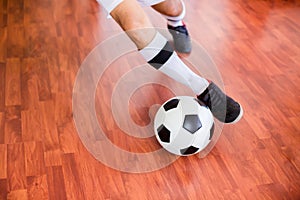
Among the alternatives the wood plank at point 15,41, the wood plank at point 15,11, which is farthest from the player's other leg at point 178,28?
the wood plank at point 15,11

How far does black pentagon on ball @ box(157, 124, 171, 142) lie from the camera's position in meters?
1.45

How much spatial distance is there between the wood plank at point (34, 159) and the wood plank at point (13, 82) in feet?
0.85

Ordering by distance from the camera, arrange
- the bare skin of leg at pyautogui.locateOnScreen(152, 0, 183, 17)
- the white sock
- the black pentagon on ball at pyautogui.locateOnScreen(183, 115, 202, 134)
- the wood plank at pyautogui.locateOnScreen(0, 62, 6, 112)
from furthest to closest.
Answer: the white sock → the bare skin of leg at pyautogui.locateOnScreen(152, 0, 183, 17) → the wood plank at pyautogui.locateOnScreen(0, 62, 6, 112) → the black pentagon on ball at pyautogui.locateOnScreen(183, 115, 202, 134)

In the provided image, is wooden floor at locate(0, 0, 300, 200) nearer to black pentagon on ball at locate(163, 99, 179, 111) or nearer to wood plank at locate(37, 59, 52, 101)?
wood plank at locate(37, 59, 52, 101)

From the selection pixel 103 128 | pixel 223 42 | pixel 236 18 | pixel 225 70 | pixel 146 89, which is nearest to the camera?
pixel 103 128

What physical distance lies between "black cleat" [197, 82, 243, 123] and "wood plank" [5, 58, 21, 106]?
2.45 ft

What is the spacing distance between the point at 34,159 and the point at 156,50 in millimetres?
583

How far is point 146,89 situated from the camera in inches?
71.4

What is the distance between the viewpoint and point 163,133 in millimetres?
1469

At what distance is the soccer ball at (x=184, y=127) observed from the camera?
4.70ft

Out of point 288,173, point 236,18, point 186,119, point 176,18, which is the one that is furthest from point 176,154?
point 236,18

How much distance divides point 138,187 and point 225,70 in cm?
83

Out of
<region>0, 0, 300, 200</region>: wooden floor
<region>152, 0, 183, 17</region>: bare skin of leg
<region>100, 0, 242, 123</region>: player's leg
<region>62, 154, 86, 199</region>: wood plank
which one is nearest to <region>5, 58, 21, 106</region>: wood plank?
<region>0, 0, 300, 200</region>: wooden floor

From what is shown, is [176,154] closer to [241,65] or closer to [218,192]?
[218,192]
